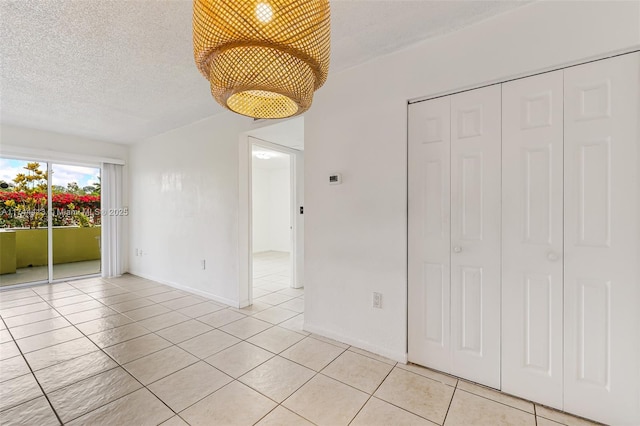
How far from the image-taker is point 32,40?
2033 millimetres

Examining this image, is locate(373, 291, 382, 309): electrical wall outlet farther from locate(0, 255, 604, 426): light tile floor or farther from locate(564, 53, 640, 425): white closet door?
locate(564, 53, 640, 425): white closet door

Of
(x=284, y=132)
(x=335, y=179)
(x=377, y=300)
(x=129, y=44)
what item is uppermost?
(x=129, y=44)

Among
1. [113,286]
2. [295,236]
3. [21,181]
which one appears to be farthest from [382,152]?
[21,181]

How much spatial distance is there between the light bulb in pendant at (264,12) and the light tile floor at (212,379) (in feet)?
6.49

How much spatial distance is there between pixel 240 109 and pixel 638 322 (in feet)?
7.84

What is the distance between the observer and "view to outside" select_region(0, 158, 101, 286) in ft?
14.5

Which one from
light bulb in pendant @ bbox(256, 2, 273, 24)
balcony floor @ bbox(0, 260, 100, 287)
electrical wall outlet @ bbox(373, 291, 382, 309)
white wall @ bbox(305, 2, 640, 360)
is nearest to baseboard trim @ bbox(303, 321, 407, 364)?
white wall @ bbox(305, 2, 640, 360)

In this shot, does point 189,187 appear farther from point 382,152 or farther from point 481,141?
point 481,141

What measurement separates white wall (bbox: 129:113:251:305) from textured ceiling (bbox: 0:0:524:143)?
63 cm

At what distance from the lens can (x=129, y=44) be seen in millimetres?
2107

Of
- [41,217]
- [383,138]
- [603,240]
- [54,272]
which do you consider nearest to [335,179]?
[383,138]

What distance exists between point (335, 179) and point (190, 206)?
2.65 meters

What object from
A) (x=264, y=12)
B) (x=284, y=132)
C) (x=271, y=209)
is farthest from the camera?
(x=271, y=209)

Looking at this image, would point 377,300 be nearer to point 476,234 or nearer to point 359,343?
point 359,343
